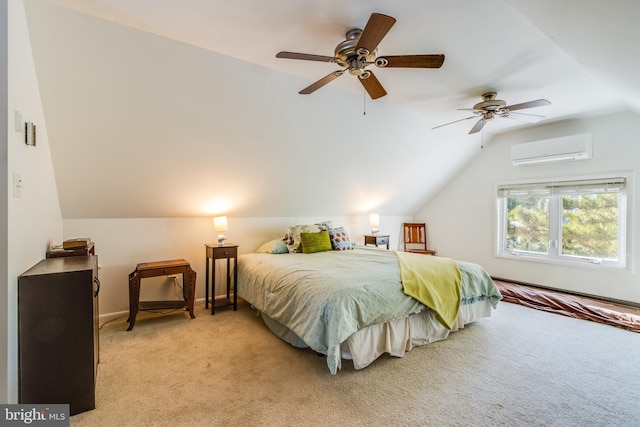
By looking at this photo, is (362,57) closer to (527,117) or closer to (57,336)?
(57,336)

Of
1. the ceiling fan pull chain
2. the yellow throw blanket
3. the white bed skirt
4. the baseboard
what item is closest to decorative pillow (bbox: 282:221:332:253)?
the white bed skirt

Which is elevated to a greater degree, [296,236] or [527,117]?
[527,117]

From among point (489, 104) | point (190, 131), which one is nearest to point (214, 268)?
point (190, 131)

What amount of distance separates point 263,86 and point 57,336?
2.32 meters

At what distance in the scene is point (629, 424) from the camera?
1.63 m

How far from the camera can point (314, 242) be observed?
373cm

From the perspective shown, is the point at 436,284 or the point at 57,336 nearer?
the point at 57,336

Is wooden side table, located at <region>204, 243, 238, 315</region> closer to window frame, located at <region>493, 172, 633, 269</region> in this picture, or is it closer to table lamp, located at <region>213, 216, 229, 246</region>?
table lamp, located at <region>213, 216, 229, 246</region>

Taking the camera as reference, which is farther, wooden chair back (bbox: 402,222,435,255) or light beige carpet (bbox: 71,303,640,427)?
wooden chair back (bbox: 402,222,435,255)

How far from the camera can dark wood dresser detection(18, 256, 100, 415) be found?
152 centimetres

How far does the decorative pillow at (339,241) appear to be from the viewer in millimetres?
3895

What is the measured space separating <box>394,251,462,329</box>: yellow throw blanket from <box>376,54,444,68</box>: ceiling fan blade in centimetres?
165

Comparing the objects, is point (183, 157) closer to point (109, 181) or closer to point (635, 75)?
point (109, 181)

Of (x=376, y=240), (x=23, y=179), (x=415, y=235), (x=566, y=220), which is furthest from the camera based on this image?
(x=415, y=235)
